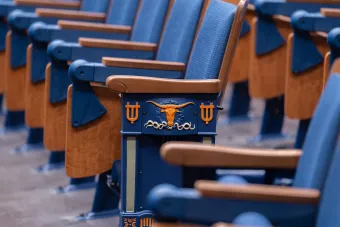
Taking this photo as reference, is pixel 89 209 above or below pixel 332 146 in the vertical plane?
below

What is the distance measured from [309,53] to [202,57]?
0.28m

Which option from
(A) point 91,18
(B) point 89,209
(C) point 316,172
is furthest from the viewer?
(A) point 91,18

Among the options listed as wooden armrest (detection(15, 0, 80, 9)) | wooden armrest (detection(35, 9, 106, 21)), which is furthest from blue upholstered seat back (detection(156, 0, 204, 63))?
wooden armrest (detection(15, 0, 80, 9))

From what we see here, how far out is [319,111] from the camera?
0.56m

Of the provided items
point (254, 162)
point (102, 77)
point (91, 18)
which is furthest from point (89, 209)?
point (254, 162)

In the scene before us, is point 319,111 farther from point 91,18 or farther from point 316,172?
point 91,18

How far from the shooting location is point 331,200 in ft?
1.64

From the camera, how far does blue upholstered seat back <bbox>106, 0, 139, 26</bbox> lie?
1.03 m

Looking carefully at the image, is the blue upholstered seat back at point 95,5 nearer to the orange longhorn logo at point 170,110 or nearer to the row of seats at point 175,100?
→ the row of seats at point 175,100

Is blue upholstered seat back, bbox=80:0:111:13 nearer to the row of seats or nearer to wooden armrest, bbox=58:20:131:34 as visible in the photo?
the row of seats

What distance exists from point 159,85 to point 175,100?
0.07 feet

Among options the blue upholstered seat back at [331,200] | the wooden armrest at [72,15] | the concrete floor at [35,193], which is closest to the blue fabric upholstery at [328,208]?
the blue upholstered seat back at [331,200]

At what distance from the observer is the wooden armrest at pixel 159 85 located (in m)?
0.74

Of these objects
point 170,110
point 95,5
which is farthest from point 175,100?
point 95,5
